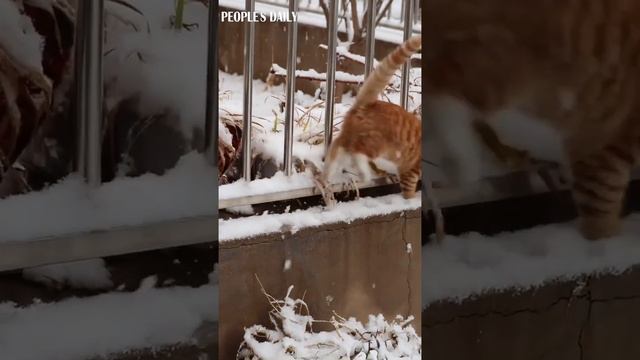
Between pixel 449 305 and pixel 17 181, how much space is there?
580mm

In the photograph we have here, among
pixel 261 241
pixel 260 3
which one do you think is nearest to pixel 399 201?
pixel 261 241

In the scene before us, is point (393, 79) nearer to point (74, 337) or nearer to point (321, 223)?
point (321, 223)

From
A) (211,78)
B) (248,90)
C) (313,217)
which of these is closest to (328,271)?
(313,217)

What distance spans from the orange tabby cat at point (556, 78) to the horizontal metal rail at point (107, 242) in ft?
1.13

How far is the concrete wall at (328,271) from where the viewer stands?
2109 millimetres

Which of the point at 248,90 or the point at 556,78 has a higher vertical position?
the point at 556,78

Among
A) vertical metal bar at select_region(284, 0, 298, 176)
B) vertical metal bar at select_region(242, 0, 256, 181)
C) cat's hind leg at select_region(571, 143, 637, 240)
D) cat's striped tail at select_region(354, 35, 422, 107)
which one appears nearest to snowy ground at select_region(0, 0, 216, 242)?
cat's hind leg at select_region(571, 143, 637, 240)

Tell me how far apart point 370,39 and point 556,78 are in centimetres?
109

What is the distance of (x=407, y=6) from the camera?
218cm

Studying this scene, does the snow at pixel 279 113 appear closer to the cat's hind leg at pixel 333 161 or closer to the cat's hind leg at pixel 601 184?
the cat's hind leg at pixel 333 161

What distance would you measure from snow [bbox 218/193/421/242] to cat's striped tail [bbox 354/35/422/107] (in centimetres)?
27

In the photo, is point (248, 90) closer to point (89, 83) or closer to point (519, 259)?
point (519, 259)

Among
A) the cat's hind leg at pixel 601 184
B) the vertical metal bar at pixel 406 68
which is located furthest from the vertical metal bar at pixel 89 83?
the vertical metal bar at pixel 406 68

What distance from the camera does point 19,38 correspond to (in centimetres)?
79
